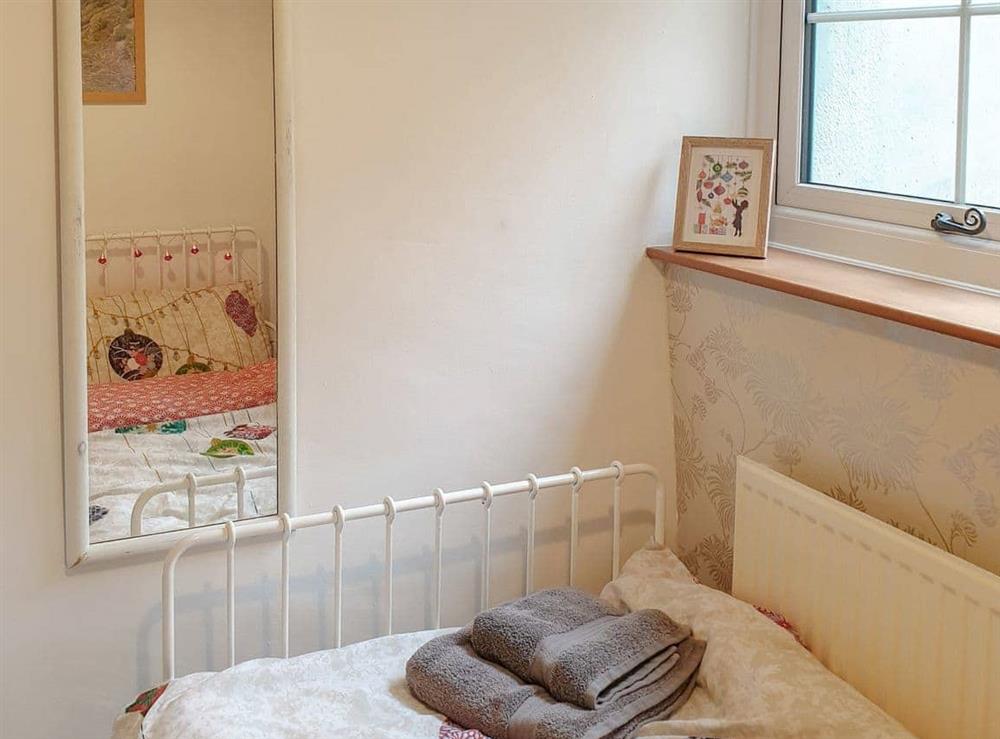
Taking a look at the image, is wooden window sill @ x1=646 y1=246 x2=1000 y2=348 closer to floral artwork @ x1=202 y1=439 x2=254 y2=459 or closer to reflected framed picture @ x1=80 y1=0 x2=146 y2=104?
floral artwork @ x1=202 y1=439 x2=254 y2=459

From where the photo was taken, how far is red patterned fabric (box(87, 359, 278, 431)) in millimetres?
1865

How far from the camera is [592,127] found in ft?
7.35

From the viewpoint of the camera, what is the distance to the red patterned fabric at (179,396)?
187cm

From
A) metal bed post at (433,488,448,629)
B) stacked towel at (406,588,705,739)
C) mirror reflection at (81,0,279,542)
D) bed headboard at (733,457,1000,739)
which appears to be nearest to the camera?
bed headboard at (733,457,1000,739)

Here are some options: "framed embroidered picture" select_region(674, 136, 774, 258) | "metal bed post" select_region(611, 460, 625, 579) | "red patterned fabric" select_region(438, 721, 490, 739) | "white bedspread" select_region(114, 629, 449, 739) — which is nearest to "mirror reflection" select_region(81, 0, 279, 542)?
"white bedspread" select_region(114, 629, 449, 739)

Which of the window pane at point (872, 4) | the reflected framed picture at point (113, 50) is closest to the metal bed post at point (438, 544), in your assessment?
the reflected framed picture at point (113, 50)

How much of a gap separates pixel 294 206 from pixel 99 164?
310mm

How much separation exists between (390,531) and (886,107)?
1115mm

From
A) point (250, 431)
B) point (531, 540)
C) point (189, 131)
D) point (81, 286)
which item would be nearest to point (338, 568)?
point (250, 431)

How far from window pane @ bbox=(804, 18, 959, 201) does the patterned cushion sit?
1083 millimetres

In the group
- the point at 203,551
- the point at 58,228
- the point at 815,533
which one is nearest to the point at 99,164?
the point at 58,228

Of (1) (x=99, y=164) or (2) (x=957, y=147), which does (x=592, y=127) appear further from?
(1) (x=99, y=164)

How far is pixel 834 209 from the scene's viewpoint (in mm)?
2213

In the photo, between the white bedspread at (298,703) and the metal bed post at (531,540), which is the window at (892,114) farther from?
the white bedspread at (298,703)
